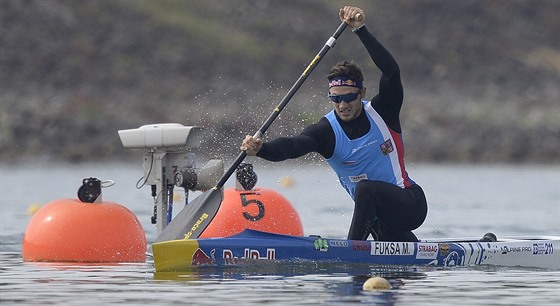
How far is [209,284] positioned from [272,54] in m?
70.3

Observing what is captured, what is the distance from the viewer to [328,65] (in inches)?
2763

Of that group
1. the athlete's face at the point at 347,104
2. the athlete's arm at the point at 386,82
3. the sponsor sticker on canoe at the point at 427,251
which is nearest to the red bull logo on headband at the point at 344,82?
the athlete's face at the point at 347,104

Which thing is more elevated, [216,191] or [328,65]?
[328,65]

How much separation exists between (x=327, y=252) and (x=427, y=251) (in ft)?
3.89

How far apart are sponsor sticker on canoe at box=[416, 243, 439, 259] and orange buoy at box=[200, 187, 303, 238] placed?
7.16 feet

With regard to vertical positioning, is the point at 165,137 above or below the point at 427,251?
above

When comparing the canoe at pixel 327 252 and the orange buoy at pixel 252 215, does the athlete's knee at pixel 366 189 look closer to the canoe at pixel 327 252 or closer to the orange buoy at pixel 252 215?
the canoe at pixel 327 252

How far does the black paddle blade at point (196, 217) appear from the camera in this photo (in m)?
15.4

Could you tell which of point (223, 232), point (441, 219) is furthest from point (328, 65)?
point (223, 232)

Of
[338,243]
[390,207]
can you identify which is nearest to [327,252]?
[338,243]

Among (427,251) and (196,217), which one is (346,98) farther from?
(196,217)

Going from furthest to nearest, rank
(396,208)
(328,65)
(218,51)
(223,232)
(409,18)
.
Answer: (409,18) → (218,51) → (328,65) → (223,232) → (396,208)

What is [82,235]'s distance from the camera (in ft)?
53.7

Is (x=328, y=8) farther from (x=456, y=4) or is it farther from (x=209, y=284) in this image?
(x=209, y=284)
